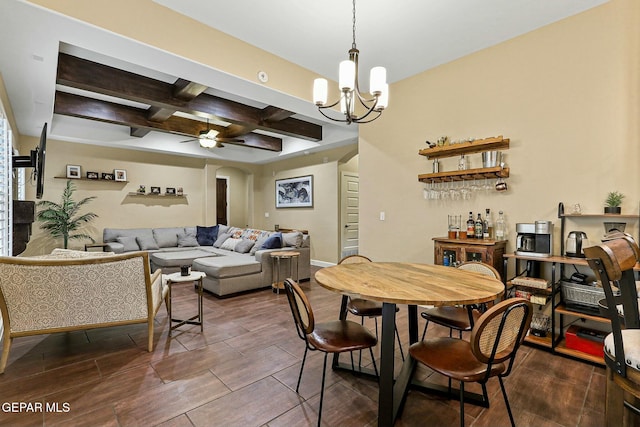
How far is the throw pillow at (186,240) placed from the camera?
22.0ft

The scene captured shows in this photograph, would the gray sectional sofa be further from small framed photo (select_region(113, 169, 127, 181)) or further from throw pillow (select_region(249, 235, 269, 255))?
small framed photo (select_region(113, 169, 127, 181))

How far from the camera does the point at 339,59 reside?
3.46 m

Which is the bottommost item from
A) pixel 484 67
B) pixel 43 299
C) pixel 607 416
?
pixel 607 416

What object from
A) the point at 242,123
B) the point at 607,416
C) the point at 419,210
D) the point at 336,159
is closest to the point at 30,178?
the point at 242,123

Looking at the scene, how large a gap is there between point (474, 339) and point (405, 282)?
0.53m

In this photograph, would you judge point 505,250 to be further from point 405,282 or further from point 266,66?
point 266,66

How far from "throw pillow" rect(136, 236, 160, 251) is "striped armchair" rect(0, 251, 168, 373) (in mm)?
3973

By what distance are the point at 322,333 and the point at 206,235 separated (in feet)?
19.0

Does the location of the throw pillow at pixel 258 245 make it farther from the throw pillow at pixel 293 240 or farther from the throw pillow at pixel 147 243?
the throw pillow at pixel 147 243

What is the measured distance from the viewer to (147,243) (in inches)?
246

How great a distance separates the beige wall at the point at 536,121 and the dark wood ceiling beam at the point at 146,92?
2264mm

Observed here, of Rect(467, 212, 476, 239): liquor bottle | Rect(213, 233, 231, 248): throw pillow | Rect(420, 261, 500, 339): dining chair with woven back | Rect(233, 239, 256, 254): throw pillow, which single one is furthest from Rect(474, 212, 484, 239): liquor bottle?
Rect(213, 233, 231, 248): throw pillow

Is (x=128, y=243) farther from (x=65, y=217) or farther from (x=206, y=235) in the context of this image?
(x=206, y=235)

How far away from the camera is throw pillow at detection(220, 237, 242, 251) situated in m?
6.01
